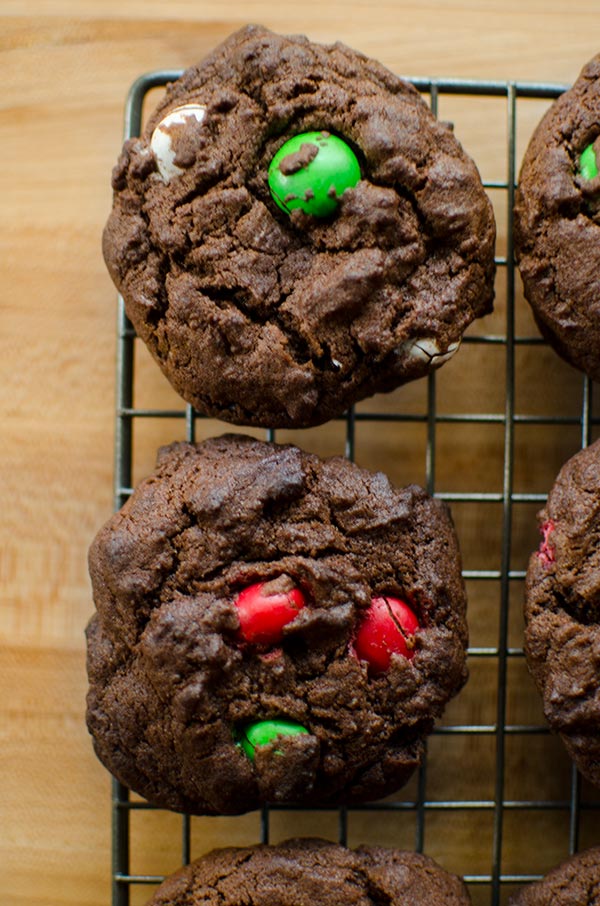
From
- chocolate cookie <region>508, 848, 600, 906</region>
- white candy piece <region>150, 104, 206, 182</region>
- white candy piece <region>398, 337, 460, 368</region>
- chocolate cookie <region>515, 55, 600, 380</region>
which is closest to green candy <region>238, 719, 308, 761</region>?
chocolate cookie <region>508, 848, 600, 906</region>

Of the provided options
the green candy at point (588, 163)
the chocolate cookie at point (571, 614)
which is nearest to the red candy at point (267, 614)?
the chocolate cookie at point (571, 614)

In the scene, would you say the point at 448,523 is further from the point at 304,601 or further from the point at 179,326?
the point at 179,326

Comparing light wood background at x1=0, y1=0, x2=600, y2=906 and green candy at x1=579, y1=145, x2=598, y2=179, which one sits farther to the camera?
light wood background at x1=0, y1=0, x2=600, y2=906

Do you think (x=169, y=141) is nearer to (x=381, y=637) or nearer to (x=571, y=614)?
(x=381, y=637)

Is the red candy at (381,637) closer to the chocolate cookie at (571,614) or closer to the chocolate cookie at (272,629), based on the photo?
the chocolate cookie at (272,629)

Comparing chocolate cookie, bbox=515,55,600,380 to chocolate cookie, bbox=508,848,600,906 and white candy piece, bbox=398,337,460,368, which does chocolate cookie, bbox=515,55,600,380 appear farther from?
chocolate cookie, bbox=508,848,600,906

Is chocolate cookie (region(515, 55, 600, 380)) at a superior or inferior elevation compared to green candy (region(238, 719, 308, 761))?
superior
